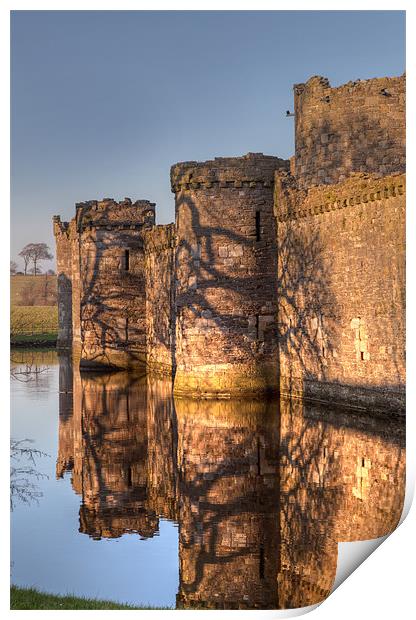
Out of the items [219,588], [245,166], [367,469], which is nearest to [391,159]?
[245,166]

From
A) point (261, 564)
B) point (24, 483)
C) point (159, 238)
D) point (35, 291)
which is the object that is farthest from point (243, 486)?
point (35, 291)

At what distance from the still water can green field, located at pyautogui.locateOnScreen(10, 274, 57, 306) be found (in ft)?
140

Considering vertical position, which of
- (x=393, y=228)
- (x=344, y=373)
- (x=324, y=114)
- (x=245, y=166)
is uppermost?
Result: (x=324, y=114)

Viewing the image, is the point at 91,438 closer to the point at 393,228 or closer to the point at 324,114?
the point at 393,228

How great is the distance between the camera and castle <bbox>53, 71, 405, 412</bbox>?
19328 millimetres

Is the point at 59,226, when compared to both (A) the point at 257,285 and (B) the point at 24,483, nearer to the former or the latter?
(A) the point at 257,285

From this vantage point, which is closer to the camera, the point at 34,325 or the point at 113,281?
the point at 113,281

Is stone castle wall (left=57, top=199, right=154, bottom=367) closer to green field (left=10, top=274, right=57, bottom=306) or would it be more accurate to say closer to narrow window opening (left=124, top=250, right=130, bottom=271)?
narrow window opening (left=124, top=250, right=130, bottom=271)

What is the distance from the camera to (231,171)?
22.9 meters

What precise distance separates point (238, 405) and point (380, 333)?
12.9ft

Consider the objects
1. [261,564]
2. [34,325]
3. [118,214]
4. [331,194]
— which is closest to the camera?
[261,564]

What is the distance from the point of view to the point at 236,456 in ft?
50.8

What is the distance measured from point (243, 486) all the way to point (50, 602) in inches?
196

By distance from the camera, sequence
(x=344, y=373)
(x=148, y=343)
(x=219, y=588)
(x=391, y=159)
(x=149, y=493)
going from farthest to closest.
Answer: (x=148, y=343) → (x=391, y=159) → (x=344, y=373) → (x=149, y=493) → (x=219, y=588)
